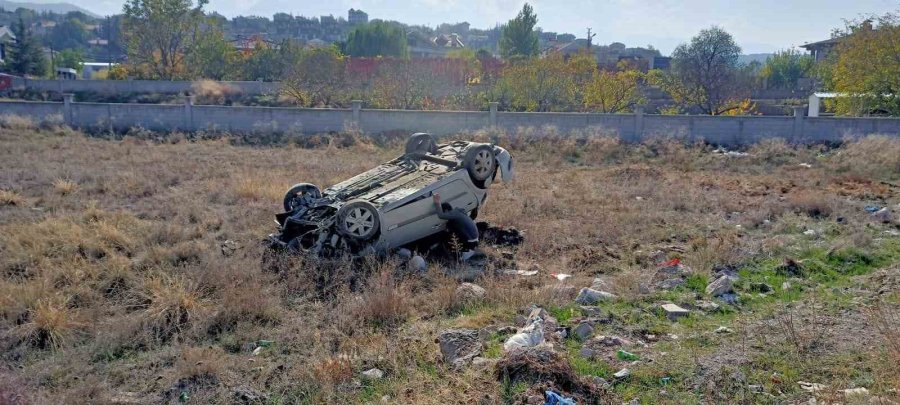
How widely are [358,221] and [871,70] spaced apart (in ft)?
81.5

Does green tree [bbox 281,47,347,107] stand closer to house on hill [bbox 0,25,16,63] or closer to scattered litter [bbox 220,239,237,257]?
scattered litter [bbox 220,239,237,257]

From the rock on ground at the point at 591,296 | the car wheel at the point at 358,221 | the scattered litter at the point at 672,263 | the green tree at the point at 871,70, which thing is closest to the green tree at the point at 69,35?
the green tree at the point at 871,70

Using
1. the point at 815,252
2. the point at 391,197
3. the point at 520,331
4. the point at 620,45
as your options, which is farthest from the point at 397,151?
the point at 620,45

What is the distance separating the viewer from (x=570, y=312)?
5.94 metres

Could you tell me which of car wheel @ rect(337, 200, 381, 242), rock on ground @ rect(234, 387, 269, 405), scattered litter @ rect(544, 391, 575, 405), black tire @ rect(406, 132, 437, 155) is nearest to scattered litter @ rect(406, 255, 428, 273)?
car wheel @ rect(337, 200, 381, 242)

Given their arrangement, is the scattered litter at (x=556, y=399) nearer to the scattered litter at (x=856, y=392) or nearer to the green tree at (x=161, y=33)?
the scattered litter at (x=856, y=392)

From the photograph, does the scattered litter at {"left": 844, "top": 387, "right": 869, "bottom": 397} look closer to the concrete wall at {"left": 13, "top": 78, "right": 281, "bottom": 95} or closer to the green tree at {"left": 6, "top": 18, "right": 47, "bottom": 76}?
the concrete wall at {"left": 13, "top": 78, "right": 281, "bottom": 95}

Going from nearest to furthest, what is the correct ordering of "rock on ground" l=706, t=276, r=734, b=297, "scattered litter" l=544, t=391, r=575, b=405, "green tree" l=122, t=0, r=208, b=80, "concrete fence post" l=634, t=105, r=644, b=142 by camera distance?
"scattered litter" l=544, t=391, r=575, b=405 → "rock on ground" l=706, t=276, r=734, b=297 → "concrete fence post" l=634, t=105, r=644, b=142 → "green tree" l=122, t=0, r=208, b=80

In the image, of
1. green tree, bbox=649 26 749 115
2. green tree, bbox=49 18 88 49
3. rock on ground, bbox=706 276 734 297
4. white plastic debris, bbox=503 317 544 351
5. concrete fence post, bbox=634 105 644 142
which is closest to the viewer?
white plastic debris, bbox=503 317 544 351

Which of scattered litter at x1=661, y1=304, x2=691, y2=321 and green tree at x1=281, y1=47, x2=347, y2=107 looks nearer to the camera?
scattered litter at x1=661, y1=304, x2=691, y2=321

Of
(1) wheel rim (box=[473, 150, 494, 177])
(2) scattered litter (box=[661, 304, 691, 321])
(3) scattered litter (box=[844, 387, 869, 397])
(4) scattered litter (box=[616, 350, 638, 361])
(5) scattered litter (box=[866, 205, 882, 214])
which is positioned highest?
(1) wheel rim (box=[473, 150, 494, 177])

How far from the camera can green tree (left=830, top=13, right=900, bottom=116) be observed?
24.2 metres

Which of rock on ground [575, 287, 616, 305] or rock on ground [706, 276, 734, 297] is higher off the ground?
rock on ground [706, 276, 734, 297]

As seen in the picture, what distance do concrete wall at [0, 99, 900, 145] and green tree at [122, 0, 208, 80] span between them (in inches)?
806
